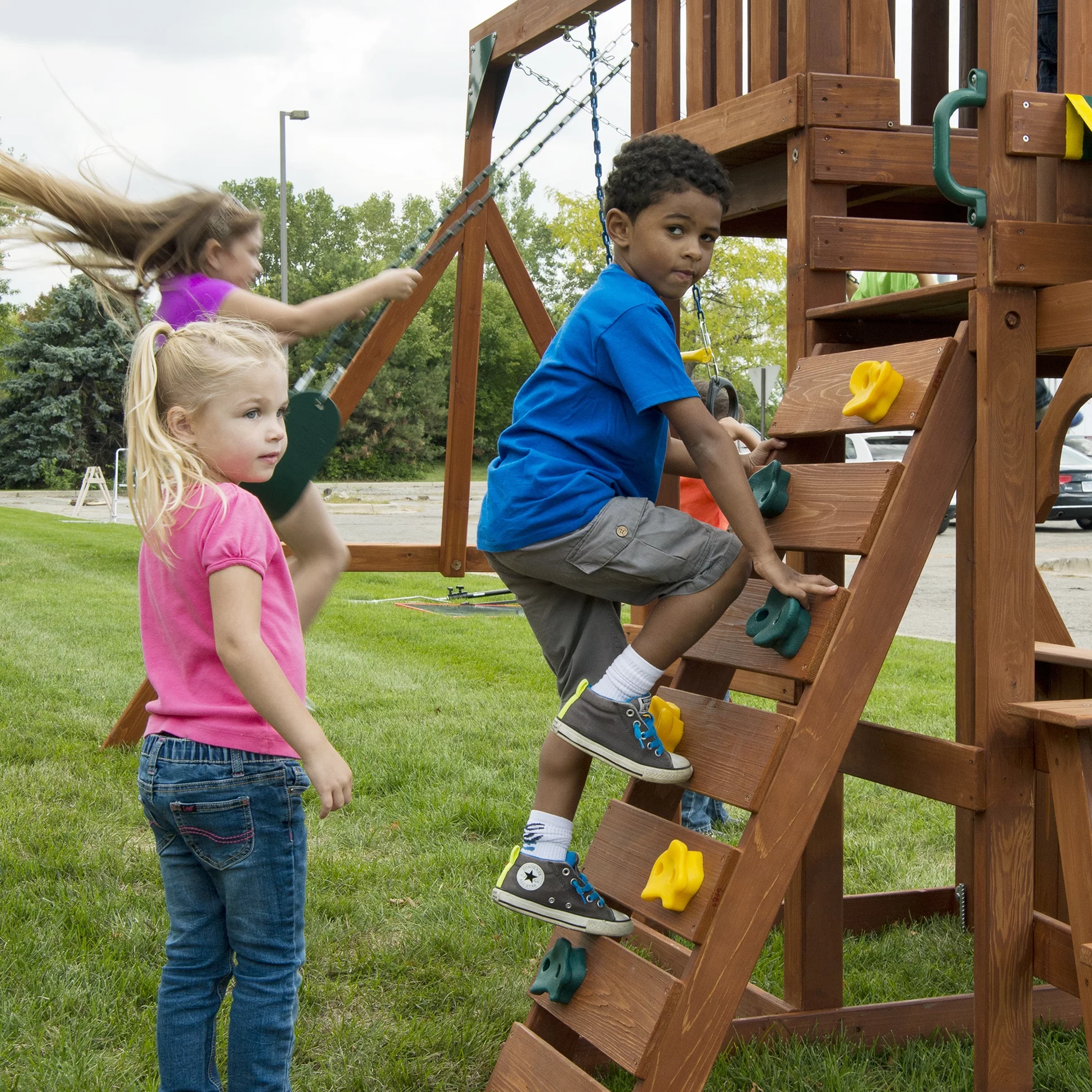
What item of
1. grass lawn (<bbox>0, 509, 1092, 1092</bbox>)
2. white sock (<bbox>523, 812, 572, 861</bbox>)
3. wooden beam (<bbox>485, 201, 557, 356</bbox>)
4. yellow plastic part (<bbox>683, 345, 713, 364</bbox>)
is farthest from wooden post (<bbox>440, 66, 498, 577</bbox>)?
white sock (<bbox>523, 812, 572, 861</bbox>)

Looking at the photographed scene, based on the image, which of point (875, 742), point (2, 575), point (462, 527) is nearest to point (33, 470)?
point (2, 575)

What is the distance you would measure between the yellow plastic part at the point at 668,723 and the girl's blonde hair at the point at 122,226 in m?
1.79

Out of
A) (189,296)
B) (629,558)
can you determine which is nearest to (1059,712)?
(629,558)

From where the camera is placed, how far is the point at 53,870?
3697 millimetres

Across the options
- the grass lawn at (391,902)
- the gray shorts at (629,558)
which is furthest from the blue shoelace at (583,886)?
the grass lawn at (391,902)

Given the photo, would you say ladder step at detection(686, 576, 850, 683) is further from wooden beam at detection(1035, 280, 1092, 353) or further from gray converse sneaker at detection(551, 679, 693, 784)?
wooden beam at detection(1035, 280, 1092, 353)

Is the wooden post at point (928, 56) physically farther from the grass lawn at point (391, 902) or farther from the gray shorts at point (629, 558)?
the grass lawn at point (391, 902)

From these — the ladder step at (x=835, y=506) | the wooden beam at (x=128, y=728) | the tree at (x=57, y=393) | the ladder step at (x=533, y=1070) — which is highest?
the tree at (x=57, y=393)

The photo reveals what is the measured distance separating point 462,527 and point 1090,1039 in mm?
3817

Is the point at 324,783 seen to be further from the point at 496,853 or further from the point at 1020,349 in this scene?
the point at 496,853

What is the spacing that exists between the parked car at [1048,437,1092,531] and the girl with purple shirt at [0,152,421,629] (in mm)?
16624

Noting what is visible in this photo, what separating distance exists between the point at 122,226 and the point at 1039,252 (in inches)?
90.0

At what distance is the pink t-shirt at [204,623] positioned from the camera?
6.55 feet

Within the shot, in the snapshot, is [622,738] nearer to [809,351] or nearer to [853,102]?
[809,351]
